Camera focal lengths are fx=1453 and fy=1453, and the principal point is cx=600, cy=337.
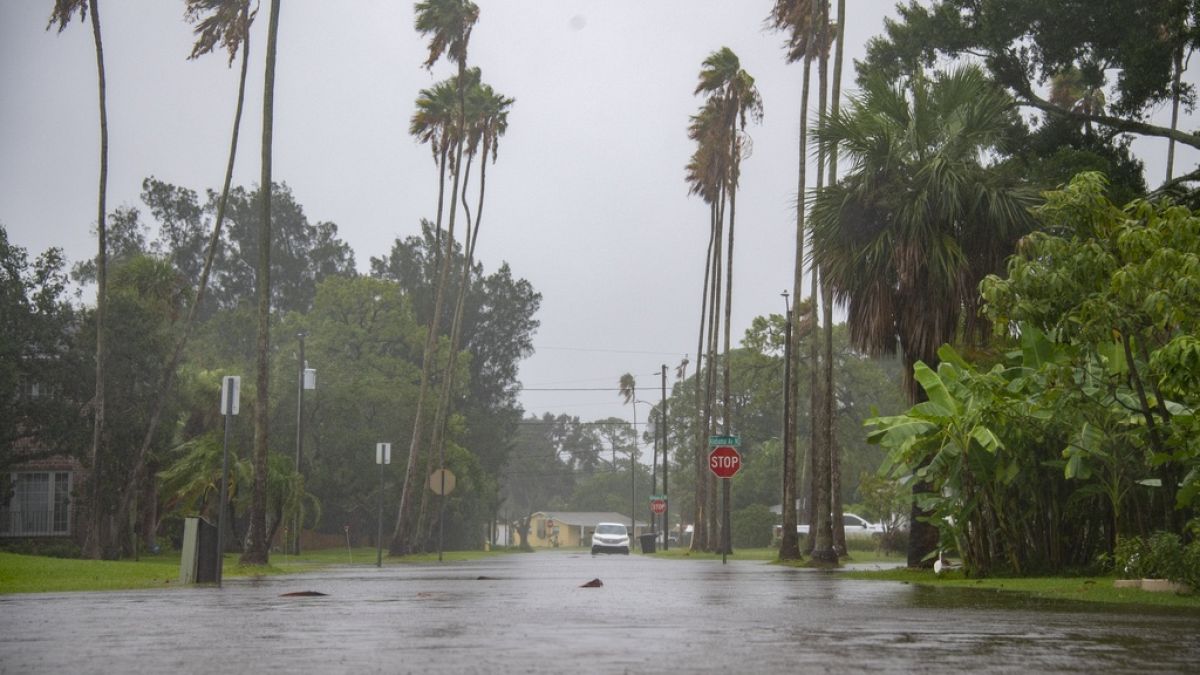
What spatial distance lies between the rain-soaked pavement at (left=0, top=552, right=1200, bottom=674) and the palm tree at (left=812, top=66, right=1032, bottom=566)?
861 centimetres

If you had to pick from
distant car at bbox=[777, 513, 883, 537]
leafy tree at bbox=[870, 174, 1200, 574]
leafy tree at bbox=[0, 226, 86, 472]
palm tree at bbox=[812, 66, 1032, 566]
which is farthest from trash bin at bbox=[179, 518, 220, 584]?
distant car at bbox=[777, 513, 883, 537]

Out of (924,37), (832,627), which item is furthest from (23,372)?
(832,627)

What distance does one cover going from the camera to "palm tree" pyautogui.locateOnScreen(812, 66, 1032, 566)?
80.2 ft

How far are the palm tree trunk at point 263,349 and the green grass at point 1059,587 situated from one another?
14093 millimetres

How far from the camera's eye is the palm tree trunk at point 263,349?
107 ft

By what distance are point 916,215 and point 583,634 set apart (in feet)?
52.0

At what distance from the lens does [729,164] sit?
58688 millimetres

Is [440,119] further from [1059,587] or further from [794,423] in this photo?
[1059,587]

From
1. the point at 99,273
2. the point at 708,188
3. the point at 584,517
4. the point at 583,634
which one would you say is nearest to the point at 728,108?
the point at 708,188

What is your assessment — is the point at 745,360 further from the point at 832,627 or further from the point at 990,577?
the point at 832,627

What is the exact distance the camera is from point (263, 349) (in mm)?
33594

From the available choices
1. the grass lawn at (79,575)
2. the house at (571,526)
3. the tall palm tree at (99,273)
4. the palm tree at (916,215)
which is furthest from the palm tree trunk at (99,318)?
the house at (571,526)

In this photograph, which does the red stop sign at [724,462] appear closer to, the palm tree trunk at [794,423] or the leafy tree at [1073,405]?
the palm tree trunk at [794,423]

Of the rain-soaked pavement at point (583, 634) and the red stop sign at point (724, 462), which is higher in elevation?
the red stop sign at point (724, 462)
